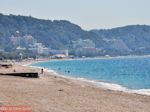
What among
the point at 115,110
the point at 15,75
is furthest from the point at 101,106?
the point at 15,75

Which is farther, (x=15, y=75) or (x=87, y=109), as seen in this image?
(x=15, y=75)

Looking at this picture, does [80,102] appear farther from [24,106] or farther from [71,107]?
[24,106]

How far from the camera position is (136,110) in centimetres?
1838

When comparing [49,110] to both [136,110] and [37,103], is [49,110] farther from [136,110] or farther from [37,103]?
[136,110]

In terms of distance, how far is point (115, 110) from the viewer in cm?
1769

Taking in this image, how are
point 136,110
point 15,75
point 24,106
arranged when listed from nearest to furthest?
point 24,106 → point 136,110 → point 15,75

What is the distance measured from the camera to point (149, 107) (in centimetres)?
1995

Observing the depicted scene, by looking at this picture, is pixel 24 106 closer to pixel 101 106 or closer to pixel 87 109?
pixel 87 109

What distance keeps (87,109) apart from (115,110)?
5.32ft

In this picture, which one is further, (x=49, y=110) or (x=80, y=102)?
(x=80, y=102)

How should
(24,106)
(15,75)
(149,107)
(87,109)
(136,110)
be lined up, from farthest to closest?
(15,75) < (149,107) < (136,110) < (87,109) < (24,106)

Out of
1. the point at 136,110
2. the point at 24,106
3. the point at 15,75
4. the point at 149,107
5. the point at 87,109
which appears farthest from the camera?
the point at 15,75

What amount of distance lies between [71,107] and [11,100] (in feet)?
10.5

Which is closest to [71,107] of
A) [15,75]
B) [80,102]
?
[80,102]
